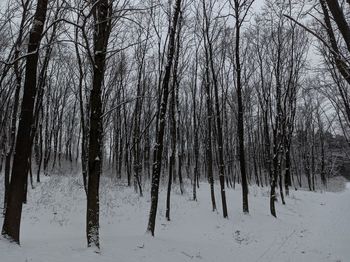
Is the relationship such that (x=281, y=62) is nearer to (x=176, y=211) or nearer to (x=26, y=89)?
(x=176, y=211)

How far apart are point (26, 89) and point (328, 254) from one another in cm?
1030

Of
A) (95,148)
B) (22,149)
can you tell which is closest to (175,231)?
(95,148)

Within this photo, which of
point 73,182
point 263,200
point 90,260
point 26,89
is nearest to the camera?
point 90,260

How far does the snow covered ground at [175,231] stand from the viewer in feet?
25.1

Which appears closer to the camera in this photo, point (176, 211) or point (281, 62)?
point (176, 211)

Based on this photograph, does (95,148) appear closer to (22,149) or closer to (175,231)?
(22,149)

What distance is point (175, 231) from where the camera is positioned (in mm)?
13211

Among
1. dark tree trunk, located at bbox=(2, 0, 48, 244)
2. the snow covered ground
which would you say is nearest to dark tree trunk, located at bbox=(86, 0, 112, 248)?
the snow covered ground

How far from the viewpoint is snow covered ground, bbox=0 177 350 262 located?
25.1 feet

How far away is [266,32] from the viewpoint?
1967cm

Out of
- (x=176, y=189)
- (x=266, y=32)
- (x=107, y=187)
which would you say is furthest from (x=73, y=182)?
(x=266, y=32)

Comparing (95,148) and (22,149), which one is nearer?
(22,149)

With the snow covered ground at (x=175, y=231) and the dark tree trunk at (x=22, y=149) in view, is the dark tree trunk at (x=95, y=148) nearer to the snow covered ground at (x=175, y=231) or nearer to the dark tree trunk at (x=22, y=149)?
the snow covered ground at (x=175, y=231)

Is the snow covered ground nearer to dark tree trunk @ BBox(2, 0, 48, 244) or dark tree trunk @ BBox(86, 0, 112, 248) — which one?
dark tree trunk @ BBox(2, 0, 48, 244)
